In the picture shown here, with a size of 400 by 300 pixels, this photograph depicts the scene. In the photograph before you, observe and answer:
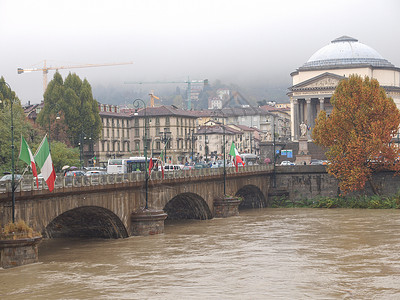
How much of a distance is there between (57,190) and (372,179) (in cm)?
5154

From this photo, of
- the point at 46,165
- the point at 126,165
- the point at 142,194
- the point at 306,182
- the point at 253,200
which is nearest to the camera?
the point at 46,165

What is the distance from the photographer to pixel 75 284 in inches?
1586

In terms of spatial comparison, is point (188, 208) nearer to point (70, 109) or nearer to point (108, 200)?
point (108, 200)

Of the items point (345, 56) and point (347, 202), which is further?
point (345, 56)

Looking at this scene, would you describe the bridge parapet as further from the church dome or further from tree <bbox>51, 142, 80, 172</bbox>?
the church dome

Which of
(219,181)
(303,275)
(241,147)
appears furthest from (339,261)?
(241,147)

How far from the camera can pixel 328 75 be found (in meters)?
152

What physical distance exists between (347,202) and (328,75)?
66.9m

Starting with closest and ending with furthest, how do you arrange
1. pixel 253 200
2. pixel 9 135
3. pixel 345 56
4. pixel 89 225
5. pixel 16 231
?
pixel 16 231
pixel 89 225
pixel 9 135
pixel 253 200
pixel 345 56

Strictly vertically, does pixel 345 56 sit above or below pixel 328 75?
above

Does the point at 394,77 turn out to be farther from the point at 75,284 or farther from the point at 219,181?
the point at 75,284

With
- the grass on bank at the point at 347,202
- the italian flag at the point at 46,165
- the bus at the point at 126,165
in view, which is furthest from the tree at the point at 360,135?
the italian flag at the point at 46,165

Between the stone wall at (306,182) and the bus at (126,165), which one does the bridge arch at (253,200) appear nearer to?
the stone wall at (306,182)

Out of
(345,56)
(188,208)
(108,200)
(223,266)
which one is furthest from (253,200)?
(345,56)
